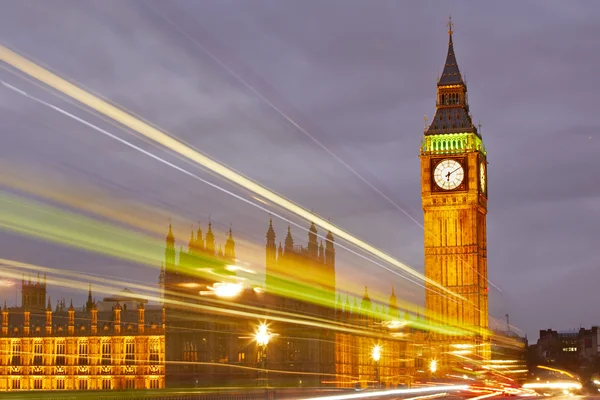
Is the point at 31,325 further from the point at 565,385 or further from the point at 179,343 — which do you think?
the point at 565,385

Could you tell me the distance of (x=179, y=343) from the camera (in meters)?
90.8

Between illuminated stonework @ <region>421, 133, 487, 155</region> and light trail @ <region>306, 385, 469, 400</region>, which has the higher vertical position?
illuminated stonework @ <region>421, 133, 487, 155</region>

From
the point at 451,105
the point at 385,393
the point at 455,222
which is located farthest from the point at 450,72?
the point at 385,393

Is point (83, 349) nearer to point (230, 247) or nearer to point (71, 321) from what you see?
point (71, 321)

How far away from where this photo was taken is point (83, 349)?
96.1m

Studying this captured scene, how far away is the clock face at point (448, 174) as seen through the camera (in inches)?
4373

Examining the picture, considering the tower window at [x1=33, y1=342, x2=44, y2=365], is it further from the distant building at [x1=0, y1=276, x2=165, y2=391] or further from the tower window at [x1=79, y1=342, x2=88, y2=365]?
the tower window at [x1=79, y1=342, x2=88, y2=365]

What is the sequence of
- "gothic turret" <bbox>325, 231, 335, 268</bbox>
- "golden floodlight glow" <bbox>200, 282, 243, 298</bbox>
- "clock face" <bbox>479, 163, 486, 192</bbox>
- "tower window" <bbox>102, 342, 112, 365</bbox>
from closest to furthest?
"golden floodlight glow" <bbox>200, 282, 243, 298</bbox>
"tower window" <bbox>102, 342, 112, 365</bbox>
"gothic turret" <bbox>325, 231, 335, 268</bbox>
"clock face" <bbox>479, 163, 486, 192</bbox>

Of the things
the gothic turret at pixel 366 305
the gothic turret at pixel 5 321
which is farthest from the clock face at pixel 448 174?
the gothic turret at pixel 5 321

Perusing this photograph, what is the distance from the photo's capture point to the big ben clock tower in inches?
4368

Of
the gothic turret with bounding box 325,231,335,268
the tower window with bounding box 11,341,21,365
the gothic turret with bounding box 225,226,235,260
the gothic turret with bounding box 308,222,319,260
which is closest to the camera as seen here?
the gothic turret with bounding box 225,226,235,260

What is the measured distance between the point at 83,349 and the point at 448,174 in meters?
41.4

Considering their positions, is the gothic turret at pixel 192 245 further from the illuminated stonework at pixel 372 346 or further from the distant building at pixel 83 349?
the illuminated stonework at pixel 372 346

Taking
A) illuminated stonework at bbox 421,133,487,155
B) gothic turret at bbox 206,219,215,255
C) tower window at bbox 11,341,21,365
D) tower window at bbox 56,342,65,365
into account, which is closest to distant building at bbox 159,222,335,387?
gothic turret at bbox 206,219,215,255
